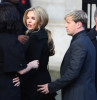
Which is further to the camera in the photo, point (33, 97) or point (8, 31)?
point (33, 97)

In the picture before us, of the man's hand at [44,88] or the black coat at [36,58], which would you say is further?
the black coat at [36,58]

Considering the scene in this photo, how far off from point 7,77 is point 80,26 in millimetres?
862

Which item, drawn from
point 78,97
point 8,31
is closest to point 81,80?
point 78,97

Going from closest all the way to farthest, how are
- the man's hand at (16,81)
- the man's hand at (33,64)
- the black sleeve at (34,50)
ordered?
the man's hand at (16,81)
the man's hand at (33,64)
the black sleeve at (34,50)

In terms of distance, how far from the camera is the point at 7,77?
14.4ft

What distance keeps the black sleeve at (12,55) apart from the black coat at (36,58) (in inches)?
17.7

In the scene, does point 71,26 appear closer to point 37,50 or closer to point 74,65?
point 74,65

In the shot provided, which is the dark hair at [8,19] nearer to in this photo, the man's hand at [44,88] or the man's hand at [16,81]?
the man's hand at [16,81]

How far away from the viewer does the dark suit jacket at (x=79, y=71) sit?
14.2 feet

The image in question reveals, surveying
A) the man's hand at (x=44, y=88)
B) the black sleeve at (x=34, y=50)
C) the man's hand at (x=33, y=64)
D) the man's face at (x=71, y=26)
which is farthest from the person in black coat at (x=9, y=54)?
the man's face at (x=71, y=26)

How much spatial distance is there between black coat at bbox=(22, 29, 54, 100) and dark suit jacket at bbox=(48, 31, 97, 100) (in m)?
0.44

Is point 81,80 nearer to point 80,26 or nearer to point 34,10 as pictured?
point 80,26

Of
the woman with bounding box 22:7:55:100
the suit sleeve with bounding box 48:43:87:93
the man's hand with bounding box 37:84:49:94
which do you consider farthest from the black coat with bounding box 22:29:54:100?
the suit sleeve with bounding box 48:43:87:93

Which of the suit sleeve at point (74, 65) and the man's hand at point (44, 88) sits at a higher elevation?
the suit sleeve at point (74, 65)
